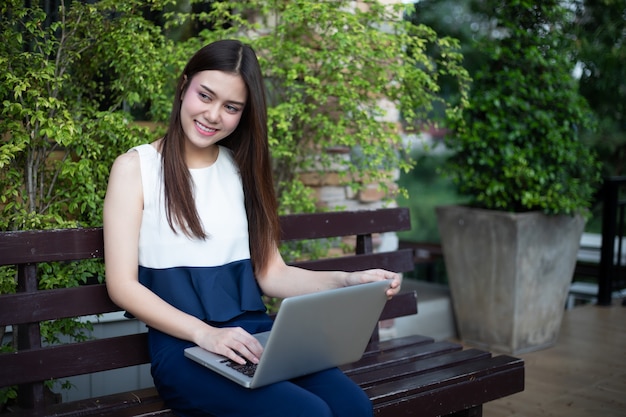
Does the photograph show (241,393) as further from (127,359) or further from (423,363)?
(423,363)

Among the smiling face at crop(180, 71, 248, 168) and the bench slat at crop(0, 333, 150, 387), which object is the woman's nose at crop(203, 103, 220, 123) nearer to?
the smiling face at crop(180, 71, 248, 168)

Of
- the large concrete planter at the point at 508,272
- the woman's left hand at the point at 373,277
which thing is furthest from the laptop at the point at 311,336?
the large concrete planter at the point at 508,272

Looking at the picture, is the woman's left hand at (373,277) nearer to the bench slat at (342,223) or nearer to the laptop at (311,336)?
the laptop at (311,336)

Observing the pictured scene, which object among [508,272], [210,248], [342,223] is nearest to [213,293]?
[210,248]

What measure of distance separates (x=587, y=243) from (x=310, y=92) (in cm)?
358

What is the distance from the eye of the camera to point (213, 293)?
229 centimetres

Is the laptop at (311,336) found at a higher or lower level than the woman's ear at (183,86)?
lower

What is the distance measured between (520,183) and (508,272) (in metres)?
0.49

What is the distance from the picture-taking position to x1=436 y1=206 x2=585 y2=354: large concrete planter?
4.35m

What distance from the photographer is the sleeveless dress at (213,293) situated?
79.6 inches

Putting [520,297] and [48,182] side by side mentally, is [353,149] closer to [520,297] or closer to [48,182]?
[520,297]

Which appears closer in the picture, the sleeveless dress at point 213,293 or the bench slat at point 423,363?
the sleeveless dress at point 213,293

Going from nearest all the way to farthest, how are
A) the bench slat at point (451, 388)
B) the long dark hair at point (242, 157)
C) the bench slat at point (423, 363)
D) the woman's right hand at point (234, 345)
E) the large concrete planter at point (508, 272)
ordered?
the woman's right hand at point (234, 345) < the long dark hair at point (242, 157) < the bench slat at point (451, 388) < the bench slat at point (423, 363) < the large concrete planter at point (508, 272)

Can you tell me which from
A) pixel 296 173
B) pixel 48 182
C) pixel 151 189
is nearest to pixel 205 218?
pixel 151 189
